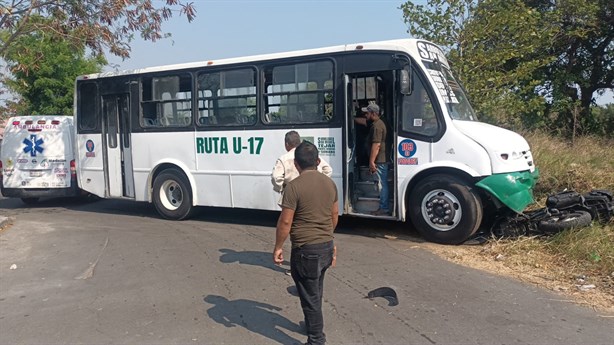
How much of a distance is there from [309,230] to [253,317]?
143cm

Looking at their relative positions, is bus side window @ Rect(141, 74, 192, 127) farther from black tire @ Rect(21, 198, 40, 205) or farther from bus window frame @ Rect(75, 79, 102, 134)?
black tire @ Rect(21, 198, 40, 205)

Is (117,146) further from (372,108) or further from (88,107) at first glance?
(372,108)

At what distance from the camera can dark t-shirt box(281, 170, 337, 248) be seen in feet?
12.8

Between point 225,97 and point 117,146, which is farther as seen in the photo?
point 117,146

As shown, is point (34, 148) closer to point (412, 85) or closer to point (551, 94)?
point (412, 85)

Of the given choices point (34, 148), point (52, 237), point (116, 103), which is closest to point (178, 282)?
point (52, 237)

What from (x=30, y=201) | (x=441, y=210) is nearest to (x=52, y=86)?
(x=30, y=201)

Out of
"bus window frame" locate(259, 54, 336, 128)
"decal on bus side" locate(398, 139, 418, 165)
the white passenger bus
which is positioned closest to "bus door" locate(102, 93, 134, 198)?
the white passenger bus

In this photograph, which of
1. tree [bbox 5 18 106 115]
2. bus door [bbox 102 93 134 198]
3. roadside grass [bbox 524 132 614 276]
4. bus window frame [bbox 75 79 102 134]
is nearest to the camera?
roadside grass [bbox 524 132 614 276]

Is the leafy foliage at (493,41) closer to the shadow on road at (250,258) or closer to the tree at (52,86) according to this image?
the shadow on road at (250,258)

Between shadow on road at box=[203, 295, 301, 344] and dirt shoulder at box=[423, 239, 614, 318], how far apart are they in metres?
2.79

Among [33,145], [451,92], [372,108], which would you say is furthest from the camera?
[33,145]

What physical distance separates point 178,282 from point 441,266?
315cm

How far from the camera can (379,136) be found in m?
7.93
